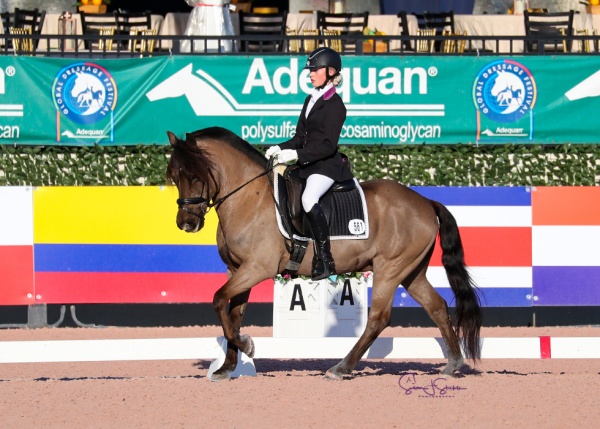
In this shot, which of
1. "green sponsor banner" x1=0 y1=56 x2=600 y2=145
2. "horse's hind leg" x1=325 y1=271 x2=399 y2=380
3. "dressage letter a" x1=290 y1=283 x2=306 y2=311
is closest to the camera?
"horse's hind leg" x1=325 y1=271 x2=399 y2=380

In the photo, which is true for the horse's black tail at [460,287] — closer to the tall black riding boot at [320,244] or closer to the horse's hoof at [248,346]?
the tall black riding boot at [320,244]

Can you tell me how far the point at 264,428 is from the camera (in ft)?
19.9

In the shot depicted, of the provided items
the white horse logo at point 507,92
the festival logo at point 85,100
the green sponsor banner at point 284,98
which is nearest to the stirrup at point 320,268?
the green sponsor banner at point 284,98

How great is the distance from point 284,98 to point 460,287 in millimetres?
4181

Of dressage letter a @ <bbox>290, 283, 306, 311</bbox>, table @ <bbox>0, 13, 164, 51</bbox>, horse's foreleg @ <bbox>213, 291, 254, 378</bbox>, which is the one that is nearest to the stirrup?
horse's foreleg @ <bbox>213, 291, 254, 378</bbox>

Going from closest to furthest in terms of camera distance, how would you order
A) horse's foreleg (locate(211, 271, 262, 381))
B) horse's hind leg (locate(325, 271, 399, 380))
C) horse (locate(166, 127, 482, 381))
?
1. horse's foreleg (locate(211, 271, 262, 381))
2. horse (locate(166, 127, 482, 381))
3. horse's hind leg (locate(325, 271, 399, 380))

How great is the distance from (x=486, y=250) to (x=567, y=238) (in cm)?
88

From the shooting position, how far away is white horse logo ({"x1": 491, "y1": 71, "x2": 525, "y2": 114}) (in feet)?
39.3

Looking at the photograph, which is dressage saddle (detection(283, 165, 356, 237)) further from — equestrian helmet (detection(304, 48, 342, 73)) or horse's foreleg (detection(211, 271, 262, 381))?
equestrian helmet (detection(304, 48, 342, 73))

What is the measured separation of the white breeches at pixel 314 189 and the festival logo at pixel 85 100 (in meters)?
4.50

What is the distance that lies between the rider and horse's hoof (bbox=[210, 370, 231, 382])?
991 mm

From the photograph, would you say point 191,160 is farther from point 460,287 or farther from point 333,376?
point 460,287

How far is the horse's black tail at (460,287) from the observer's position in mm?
8242

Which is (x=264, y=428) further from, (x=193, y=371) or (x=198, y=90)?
(x=198, y=90)
